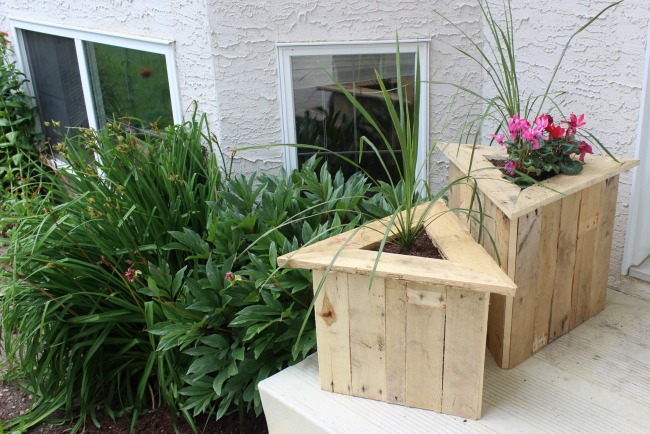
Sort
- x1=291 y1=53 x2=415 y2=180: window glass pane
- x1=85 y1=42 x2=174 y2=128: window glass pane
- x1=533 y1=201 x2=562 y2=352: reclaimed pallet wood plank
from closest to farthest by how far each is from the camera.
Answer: x1=533 y1=201 x2=562 y2=352: reclaimed pallet wood plank
x1=291 y1=53 x2=415 y2=180: window glass pane
x1=85 y1=42 x2=174 y2=128: window glass pane

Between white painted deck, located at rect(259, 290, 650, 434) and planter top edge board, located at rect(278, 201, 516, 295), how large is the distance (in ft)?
1.57

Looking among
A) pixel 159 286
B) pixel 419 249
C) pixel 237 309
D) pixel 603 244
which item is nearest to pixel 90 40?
pixel 159 286

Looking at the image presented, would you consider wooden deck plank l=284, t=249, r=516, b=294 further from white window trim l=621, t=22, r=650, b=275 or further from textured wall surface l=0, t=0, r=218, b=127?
textured wall surface l=0, t=0, r=218, b=127

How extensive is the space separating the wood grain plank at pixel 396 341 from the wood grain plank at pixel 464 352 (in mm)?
136

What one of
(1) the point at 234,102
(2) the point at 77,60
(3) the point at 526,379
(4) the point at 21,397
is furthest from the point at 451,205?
(2) the point at 77,60

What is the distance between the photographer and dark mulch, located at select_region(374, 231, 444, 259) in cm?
220

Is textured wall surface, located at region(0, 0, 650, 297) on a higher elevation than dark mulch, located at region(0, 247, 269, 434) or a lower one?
higher

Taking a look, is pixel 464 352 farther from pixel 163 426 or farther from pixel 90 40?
pixel 90 40

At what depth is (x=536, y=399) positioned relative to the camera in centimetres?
217

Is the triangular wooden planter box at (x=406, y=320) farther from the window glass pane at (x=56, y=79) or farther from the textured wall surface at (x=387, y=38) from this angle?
the window glass pane at (x=56, y=79)

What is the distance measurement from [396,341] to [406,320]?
0.30 feet

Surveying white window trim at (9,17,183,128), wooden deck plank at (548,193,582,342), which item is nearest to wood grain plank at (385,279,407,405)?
wooden deck plank at (548,193,582,342)

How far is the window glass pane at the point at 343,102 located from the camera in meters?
3.29

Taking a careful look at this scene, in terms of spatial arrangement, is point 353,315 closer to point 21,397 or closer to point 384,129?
point 384,129
